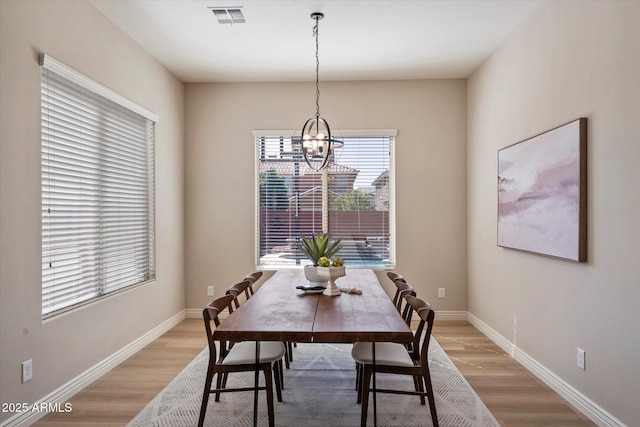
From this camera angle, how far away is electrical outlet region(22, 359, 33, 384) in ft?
8.11

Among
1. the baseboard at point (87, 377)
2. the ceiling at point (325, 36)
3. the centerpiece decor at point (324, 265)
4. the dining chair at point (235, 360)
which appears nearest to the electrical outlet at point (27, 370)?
the baseboard at point (87, 377)

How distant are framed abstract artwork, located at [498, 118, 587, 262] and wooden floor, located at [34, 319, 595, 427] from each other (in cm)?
99

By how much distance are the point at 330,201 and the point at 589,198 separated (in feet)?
Answer: 9.71

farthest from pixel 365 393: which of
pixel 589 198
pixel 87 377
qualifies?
pixel 87 377

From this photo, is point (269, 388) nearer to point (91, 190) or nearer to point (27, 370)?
point (27, 370)

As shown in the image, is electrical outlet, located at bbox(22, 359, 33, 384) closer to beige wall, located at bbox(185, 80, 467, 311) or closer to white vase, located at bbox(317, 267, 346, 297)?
white vase, located at bbox(317, 267, 346, 297)

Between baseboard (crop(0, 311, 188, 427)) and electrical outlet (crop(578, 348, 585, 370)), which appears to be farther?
electrical outlet (crop(578, 348, 585, 370))

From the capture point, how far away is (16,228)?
2434 millimetres

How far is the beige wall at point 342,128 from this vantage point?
16.2 ft

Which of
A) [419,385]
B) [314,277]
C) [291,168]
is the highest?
[291,168]

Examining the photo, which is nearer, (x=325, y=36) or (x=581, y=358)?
(x=581, y=358)

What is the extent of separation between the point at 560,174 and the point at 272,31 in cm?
262

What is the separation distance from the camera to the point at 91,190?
3.23 m

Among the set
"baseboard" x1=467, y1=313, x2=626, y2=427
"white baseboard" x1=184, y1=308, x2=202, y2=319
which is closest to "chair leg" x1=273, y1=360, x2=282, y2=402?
"baseboard" x1=467, y1=313, x2=626, y2=427
